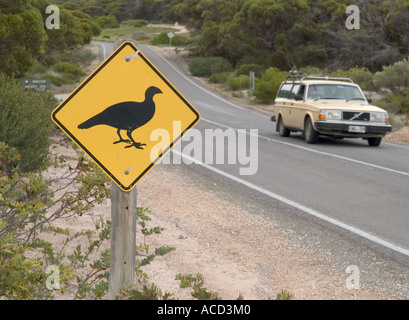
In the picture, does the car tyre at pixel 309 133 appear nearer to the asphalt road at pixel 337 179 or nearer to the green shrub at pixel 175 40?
the asphalt road at pixel 337 179

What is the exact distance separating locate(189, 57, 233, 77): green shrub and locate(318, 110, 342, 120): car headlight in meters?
42.6

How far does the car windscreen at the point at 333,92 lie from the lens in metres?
17.7

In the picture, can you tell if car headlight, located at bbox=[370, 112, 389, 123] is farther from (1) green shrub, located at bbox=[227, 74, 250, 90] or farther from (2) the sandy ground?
(1) green shrub, located at bbox=[227, 74, 250, 90]

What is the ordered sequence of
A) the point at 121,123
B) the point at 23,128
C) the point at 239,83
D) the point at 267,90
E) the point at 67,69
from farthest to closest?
1. the point at 67,69
2. the point at 239,83
3. the point at 267,90
4. the point at 23,128
5. the point at 121,123

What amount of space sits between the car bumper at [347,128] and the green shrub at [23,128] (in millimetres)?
9153

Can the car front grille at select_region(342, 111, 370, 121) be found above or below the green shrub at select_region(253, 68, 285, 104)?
above

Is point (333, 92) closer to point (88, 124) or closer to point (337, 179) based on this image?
point (337, 179)

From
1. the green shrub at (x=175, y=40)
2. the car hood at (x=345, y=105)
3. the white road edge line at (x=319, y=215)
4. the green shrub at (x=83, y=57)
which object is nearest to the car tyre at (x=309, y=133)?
the car hood at (x=345, y=105)

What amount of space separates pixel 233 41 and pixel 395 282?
54191mm

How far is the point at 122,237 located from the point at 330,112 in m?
13.2

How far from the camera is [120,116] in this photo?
398 cm

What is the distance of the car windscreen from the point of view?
58.0 feet

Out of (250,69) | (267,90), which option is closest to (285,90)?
(267,90)

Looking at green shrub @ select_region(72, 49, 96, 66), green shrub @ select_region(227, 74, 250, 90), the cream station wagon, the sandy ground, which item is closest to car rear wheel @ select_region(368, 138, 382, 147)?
the cream station wagon
